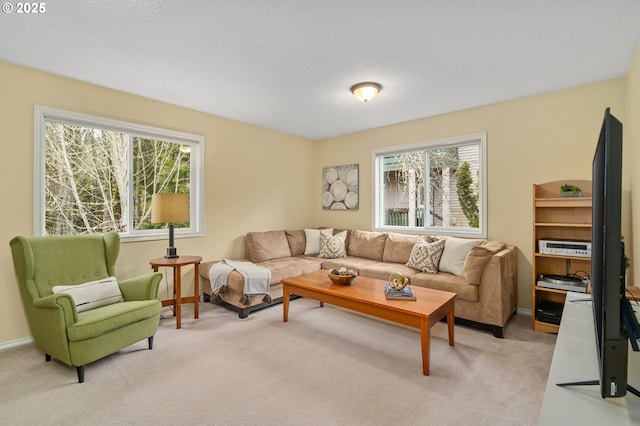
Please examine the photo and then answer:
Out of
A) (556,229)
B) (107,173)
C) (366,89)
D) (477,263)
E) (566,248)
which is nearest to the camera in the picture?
(566,248)

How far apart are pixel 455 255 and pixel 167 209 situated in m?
3.26

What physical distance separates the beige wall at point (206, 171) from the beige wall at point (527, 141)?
2429 millimetres

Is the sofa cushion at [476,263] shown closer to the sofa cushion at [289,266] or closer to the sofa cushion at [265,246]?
the sofa cushion at [289,266]

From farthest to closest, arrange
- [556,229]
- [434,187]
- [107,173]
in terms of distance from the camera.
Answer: [434,187] < [107,173] < [556,229]

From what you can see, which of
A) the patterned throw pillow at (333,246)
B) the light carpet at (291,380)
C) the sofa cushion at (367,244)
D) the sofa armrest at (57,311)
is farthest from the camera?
the patterned throw pillow at (333,246)

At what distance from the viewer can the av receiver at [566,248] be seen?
282 cm

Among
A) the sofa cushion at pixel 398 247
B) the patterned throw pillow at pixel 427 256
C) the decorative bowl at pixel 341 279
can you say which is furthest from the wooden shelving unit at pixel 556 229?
the decorative bowl at pixel 341 279

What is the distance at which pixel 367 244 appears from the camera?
4621mm

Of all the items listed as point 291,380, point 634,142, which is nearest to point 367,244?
point 291,380

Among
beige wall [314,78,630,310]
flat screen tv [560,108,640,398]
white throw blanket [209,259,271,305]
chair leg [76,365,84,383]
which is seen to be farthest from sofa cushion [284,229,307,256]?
flat screen tv [560,108,640,398]

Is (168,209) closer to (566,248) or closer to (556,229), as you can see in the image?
(566,248)

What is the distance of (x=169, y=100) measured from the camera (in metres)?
3.66

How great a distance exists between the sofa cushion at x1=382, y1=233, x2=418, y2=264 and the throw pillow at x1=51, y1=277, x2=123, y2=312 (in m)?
3.21

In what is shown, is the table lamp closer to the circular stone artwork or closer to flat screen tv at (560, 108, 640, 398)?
the circular stone artwork
